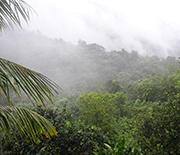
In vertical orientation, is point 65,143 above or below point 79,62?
below

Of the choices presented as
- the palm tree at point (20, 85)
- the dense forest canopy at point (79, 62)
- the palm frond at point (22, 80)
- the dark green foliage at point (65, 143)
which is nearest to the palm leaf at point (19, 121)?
the palm tree at point (20, 85)

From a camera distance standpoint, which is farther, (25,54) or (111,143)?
(25,54)

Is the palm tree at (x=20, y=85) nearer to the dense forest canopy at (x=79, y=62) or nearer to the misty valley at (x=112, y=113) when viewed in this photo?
the misty valley at (x=112, y=113)

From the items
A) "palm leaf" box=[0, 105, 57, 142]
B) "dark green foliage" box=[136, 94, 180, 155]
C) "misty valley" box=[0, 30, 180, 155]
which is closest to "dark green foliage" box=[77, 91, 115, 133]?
"misty valley" box=[0, 30, 180, 155]

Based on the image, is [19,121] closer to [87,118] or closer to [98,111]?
[98,111]

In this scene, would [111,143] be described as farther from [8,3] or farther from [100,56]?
[100,56]

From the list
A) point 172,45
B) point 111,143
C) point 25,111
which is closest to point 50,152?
→ point 111,143

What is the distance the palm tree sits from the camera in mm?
884

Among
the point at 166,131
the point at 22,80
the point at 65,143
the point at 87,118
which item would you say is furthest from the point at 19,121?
the point at 87,118

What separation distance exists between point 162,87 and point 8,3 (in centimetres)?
1203

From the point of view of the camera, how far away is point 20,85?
834 mm

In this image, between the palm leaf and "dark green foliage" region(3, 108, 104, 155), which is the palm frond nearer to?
the palm leaf

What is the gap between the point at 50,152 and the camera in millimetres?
2908

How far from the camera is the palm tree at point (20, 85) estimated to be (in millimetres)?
884
